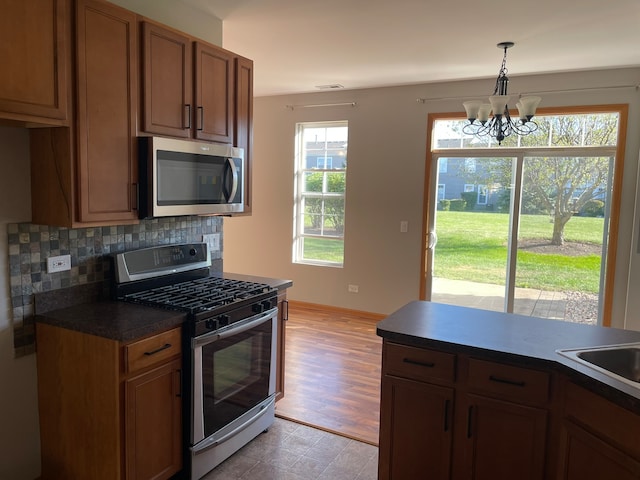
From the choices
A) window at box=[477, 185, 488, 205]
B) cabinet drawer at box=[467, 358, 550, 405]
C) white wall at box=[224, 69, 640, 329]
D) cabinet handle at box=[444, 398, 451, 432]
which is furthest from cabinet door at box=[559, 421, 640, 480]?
window at box=[477, 185, 488, 205]

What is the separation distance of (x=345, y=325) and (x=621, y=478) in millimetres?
3726

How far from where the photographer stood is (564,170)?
4480mm

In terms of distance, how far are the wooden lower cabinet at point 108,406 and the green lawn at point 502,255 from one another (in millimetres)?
3625

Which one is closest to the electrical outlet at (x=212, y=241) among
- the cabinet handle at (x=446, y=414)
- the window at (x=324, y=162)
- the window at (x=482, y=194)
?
the cabinet handle at (x=446, y=414)

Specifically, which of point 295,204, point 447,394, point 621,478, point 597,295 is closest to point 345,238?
point 295,204

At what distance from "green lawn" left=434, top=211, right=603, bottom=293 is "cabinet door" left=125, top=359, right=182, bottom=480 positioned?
11.9 feet

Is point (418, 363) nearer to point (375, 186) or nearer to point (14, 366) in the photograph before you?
point (14, 366)

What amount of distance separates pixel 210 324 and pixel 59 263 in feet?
2.64

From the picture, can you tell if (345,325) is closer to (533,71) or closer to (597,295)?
(597,295)

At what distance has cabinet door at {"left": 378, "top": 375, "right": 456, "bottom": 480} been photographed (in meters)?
1.97

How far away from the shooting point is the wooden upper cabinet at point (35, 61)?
1.71 m

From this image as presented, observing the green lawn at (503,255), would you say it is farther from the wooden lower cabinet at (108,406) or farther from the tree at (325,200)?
the wooden lower cabinet at (108,406)

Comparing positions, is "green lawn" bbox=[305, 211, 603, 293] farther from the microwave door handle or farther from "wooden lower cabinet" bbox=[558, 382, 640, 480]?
"wooden lower cabinet" bbox=[558, 382, 640, 480]

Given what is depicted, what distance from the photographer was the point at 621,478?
4.98ft
